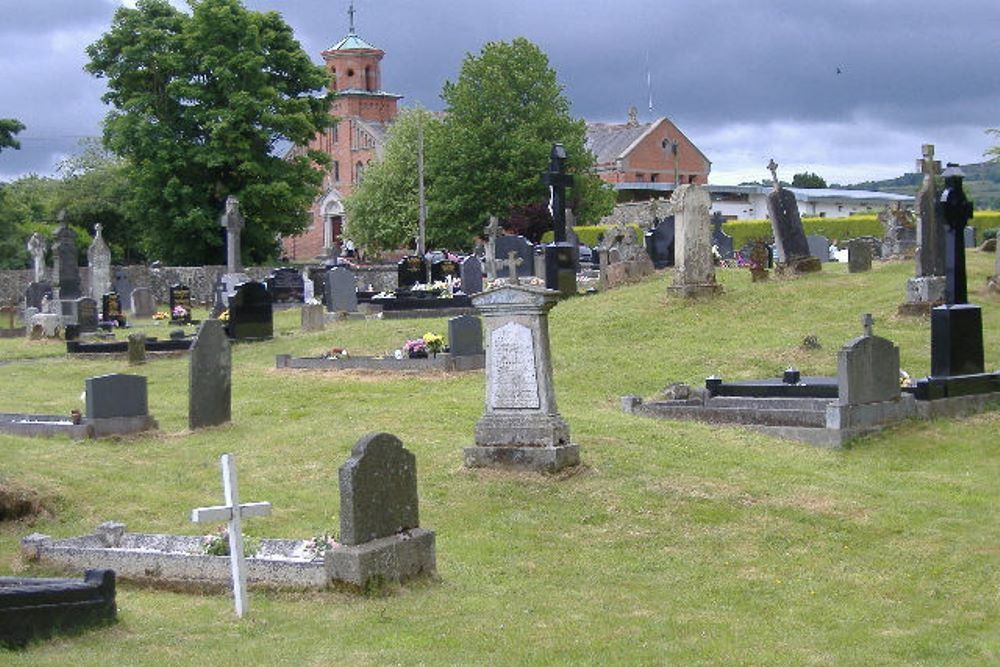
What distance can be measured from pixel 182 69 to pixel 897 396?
4633 cm

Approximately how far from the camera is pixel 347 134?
4070 inches

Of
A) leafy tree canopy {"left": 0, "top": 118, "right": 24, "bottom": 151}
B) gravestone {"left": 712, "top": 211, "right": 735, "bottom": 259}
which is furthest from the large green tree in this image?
gravestone {"left": 712, "top": 211, "right": 735, "bottom": 259}

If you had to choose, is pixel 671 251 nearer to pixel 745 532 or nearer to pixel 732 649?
pixel 745 532

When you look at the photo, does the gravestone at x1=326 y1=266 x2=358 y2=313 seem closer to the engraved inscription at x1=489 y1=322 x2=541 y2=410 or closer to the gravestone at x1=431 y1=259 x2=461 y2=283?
the gravestone at x1=431 y1=259 x2=461 y2=283

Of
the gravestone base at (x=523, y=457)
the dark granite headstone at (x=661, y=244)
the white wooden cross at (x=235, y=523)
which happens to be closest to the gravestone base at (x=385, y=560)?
the white wooden cross at (x=235, y=523)

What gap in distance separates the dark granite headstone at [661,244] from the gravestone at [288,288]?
40.5ft

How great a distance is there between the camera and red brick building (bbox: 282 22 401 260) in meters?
102

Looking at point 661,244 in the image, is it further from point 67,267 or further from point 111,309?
point 67,267

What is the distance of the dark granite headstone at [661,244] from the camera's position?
36.6 meters

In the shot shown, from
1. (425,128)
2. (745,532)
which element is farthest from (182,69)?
(745,532)

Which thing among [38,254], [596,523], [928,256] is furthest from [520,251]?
[596,523]

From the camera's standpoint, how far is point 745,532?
1313 centimetres

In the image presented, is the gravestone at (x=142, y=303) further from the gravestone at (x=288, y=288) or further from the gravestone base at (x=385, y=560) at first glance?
the gravestone base at (x=385, y=560)

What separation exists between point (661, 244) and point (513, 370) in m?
21.8
